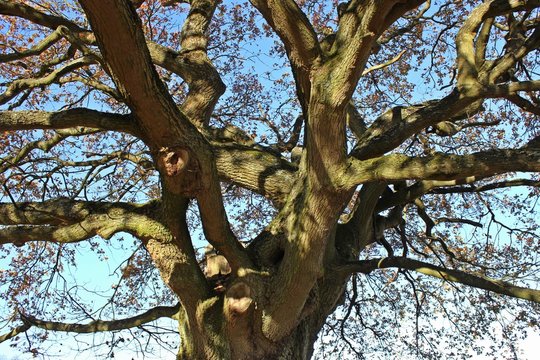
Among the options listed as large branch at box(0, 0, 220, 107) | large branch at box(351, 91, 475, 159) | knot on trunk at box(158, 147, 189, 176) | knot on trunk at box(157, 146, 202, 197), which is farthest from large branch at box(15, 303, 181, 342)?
large branch at box(351, 91, 475, 159)

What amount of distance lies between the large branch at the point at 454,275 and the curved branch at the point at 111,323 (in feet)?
6.05

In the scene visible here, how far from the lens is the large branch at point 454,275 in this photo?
4253 millimetres

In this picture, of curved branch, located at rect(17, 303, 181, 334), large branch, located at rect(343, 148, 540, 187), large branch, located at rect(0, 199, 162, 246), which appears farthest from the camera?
curved branch, located at rect(17, 303, 181, 334)

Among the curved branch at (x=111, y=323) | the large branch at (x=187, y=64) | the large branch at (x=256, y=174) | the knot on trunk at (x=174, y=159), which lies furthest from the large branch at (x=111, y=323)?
the large branch at (x=187, y=64)

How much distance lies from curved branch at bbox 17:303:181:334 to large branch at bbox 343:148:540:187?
2.57 m

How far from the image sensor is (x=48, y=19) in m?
5.25

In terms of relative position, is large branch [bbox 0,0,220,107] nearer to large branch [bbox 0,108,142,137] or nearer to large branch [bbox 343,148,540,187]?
large branch [bbox 0,108,142,137]

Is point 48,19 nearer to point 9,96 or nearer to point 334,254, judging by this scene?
point 9,96

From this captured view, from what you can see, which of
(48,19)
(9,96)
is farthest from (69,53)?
(9,96)

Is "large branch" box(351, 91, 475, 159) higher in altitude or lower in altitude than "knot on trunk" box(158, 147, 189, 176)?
higher

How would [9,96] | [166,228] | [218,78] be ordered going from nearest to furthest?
[166,228] < [9,96] < [218,78]

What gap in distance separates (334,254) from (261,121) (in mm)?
3686

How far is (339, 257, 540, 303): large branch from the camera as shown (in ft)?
14.0

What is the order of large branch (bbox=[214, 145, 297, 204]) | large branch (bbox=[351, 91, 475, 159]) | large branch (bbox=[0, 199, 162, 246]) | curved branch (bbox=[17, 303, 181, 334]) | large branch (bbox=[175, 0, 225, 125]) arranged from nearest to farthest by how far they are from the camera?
1. large branch (bbox=[0, 199, 162, 246])
2. large branch (bbox=[351, 91, 475, 159])
3. curved branch (bbox=[17, 303, 181, 334])
4. large branch (bbox=[214, 145, 297, 204])
5. large branch (bbox=[175, 0, 225, 125])
